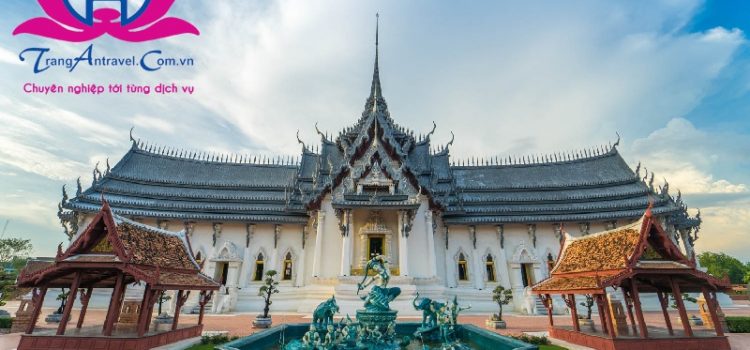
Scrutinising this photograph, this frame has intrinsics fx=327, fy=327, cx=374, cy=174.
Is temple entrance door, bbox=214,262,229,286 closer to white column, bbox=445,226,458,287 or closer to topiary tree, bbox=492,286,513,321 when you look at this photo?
white column, bbox=445,226,458,287

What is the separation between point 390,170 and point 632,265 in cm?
1177

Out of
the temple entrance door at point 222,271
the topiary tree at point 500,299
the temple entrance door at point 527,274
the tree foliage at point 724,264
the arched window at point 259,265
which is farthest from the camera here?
the tree foliage at point 724,264

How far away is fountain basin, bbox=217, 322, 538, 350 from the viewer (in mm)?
6180

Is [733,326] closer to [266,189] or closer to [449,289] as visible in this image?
[449,289]

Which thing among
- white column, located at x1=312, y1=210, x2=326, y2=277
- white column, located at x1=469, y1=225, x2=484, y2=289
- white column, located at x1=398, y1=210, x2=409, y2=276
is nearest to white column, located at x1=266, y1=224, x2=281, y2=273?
white column, located at x1=312, y1=210, x2=326, y2=277

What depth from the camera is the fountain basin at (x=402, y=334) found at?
618 cm

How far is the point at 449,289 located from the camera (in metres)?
17.1

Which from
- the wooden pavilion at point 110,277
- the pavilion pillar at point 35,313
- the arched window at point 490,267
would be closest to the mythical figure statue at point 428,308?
the wooden pavilion at point 110,277

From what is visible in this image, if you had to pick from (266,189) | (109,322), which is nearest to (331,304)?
(109,322)

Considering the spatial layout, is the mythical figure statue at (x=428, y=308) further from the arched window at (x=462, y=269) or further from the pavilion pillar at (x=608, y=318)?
the arched window at (x=462, y=269)

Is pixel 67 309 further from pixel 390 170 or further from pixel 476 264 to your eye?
pixel 476 264

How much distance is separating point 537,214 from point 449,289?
7371 mm

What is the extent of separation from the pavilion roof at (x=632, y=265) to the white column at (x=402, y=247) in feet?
24.7

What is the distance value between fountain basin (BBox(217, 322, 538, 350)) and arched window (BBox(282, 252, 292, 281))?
34.9ft
